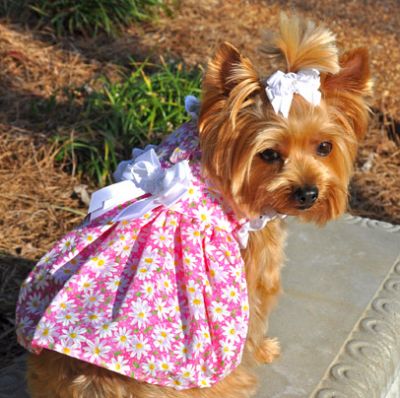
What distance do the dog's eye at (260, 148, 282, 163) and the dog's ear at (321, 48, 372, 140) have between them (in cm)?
28

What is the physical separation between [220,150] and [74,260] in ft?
2.19

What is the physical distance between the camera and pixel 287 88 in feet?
8.00

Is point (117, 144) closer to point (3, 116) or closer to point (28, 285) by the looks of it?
point (3, 116)

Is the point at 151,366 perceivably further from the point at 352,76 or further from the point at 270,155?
the point at 352,76

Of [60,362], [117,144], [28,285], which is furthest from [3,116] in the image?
[60,362]

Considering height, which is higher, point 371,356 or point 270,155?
point 270,155

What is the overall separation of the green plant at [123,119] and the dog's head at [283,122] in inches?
79.9

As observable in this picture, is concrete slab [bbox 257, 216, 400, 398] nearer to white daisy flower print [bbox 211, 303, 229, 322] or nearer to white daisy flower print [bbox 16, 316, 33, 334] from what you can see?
white daisy flower print [bbox 211, 303, 229, 322]

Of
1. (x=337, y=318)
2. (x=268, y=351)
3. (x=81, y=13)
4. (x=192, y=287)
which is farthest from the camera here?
(x=81, y=13)

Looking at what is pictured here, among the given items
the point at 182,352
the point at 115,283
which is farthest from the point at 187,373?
the point at 115,283

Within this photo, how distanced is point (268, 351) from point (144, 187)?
95 centimetres

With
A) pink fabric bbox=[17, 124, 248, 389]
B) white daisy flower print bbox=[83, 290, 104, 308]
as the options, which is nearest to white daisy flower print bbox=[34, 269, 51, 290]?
pink fabric bbox=[17, 124, 248, 389]

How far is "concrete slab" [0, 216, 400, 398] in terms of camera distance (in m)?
2.94

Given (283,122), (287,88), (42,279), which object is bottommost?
(42,279)
